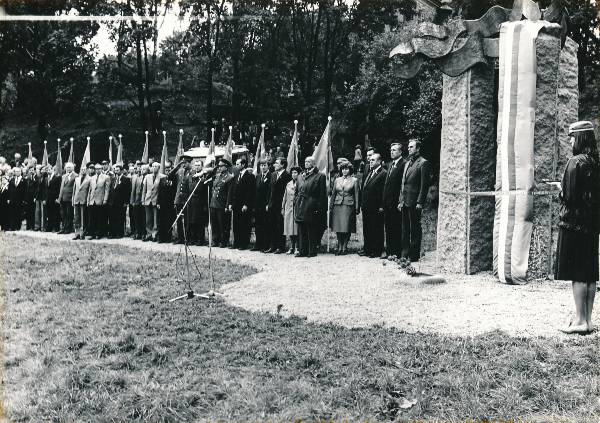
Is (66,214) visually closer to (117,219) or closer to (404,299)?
(117,219)

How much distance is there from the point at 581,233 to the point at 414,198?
4498 mm

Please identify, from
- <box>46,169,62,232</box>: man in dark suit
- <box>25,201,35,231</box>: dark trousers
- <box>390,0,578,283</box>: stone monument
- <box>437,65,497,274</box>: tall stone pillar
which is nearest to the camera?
<box>390,0,578,283</box>: stone monument

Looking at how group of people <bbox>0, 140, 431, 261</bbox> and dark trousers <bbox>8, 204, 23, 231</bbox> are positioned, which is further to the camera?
dark trousers <bbox>8, 204, 23, 231</bbox>

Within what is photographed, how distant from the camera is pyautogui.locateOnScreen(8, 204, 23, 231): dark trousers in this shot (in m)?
17.8

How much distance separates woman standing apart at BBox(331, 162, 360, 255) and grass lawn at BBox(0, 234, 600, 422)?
16.1ft

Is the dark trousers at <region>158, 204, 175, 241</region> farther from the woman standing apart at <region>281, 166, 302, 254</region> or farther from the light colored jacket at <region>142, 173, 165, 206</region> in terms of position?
the woman standing apart at <region>281, 166, 302, 254</region>

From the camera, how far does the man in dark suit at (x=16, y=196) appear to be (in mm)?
17812

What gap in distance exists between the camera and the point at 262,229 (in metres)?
12.8

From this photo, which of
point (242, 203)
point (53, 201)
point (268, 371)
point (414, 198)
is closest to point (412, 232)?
point (414, 198)

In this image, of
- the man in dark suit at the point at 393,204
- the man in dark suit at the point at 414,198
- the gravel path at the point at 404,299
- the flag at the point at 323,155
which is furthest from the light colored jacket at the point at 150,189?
the man in dark suit at the point at 414,198

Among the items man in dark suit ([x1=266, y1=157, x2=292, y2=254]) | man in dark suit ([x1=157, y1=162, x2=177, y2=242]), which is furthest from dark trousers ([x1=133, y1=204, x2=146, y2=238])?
man in dark suit ([x1=266, y1=157, x2=292, y2=254])

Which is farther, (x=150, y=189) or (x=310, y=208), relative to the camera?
(x=150, y=189)

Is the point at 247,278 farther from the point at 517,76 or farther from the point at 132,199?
the point at 132,199

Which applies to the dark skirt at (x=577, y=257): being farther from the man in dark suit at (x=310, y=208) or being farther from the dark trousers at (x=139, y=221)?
the dark trousers at (x=139, y=221)
